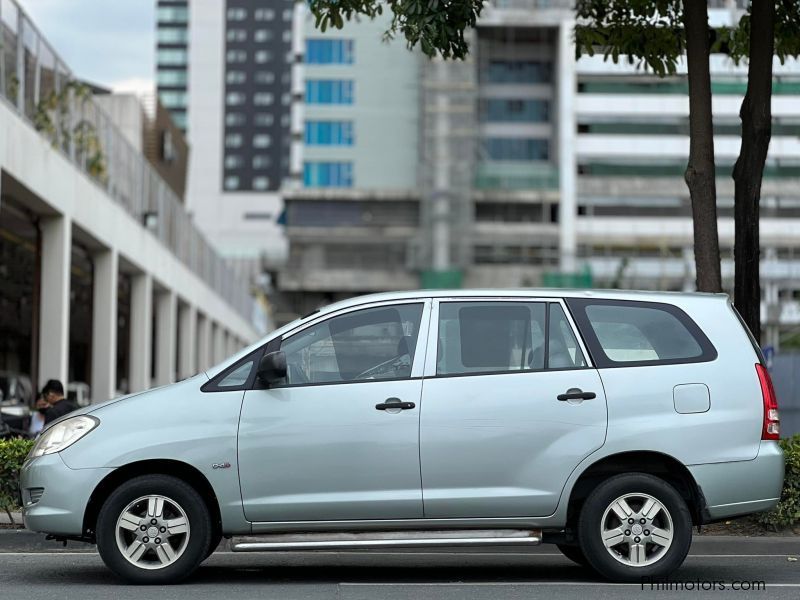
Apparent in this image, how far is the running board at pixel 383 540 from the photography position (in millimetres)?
8188

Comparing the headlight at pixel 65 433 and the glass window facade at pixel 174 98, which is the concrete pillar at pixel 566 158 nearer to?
the glass window facade at pixel 174 98

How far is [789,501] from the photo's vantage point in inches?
415

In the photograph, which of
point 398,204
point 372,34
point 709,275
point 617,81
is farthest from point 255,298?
point 709,275

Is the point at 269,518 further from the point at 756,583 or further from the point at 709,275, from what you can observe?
the point at 709,275

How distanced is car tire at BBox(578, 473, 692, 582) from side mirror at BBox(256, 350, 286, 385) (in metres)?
2.00

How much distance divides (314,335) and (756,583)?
122 inches

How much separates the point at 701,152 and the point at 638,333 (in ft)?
13.5

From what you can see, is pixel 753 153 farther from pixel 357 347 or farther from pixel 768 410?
pixel 357 347

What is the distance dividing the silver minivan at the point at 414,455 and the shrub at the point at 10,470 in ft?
8.40

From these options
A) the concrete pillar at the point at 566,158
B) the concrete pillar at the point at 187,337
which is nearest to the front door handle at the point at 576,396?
the concrete pillar at the point at 187,337

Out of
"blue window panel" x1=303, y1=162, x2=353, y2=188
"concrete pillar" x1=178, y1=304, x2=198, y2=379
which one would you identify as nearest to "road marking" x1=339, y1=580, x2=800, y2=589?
"concrete pillar" x1=178, y1=304, x2=198, y2=379

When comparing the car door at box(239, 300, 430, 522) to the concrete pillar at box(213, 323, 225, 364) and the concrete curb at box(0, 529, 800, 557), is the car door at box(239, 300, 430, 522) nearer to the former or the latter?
the concrete curb at box(0, 529, 800, 557)

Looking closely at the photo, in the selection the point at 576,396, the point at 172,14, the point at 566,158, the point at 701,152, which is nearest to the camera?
the point at 576,396

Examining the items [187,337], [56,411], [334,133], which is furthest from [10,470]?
[334,133]
